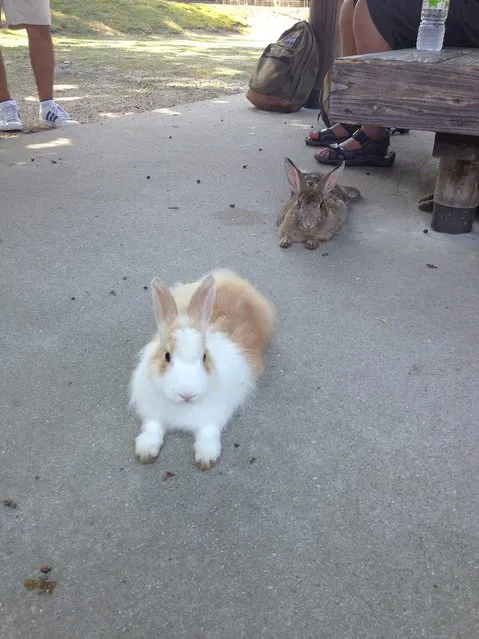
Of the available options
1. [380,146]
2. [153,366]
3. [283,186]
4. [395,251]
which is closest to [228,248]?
[395,251]

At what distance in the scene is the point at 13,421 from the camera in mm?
2139

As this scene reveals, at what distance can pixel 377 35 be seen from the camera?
409 centimetres

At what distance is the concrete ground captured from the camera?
1.53 m

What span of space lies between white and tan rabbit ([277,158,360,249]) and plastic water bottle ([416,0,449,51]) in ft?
2.62

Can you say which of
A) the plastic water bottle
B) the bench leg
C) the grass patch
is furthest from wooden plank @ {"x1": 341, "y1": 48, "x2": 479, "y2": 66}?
the grass patch

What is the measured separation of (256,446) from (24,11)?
460cm

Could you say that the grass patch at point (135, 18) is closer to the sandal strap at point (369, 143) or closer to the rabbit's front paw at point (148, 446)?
the sandal strap at point (369, 143)

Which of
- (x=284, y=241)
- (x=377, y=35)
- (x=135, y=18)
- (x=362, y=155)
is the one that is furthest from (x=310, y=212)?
(x=135, y=18)

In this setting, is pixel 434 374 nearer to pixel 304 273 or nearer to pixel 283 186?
pixel 304 273

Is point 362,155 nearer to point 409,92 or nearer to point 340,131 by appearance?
point 340,131

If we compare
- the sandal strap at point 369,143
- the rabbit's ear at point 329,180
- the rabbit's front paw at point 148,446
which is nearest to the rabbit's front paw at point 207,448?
the rabbit's front paw at point 148,446

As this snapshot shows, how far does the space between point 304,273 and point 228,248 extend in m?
0.49

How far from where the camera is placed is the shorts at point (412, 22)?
3691 millimetres

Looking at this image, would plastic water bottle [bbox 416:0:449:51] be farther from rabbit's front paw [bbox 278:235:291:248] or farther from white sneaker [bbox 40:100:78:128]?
white sneaker [bbox 40:100:78:128]
